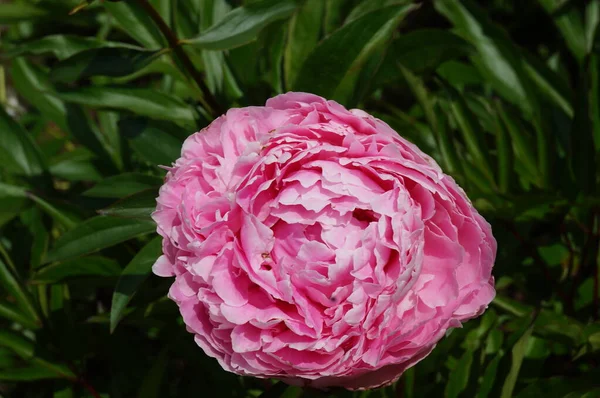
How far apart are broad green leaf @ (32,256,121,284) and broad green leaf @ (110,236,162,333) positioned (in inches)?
7.4

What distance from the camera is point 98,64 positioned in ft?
3.23

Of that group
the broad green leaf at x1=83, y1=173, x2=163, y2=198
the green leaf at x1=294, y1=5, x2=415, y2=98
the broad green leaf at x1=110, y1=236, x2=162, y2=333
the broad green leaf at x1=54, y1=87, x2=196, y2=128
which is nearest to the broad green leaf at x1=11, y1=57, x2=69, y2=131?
the broad green leaf at x1=54, y1=87, x2=196, y2=128

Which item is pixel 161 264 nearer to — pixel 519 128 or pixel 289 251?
pixel 289 251

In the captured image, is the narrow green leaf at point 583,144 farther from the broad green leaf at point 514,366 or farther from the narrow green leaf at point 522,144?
the broad green leaf at point 514,366

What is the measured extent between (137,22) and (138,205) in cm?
39

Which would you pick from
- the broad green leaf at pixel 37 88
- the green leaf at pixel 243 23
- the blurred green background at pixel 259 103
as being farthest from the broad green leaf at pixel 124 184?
the broad green leaf at pixel 37 88

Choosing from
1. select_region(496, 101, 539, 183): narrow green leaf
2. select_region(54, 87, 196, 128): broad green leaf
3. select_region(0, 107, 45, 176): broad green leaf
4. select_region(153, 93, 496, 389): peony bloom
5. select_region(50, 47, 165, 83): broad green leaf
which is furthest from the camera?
select_region(0, 107, 45, 176): broad green leaf

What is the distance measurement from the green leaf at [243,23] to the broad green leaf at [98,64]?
0.08m

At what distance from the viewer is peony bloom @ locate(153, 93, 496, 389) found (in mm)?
709

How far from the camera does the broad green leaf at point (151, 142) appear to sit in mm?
1032

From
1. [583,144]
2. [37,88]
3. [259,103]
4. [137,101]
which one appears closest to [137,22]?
[137,101]

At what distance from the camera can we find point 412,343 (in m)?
0.72

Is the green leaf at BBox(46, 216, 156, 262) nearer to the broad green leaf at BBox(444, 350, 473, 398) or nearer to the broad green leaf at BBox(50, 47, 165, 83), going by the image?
the broad green leaf at BBox(50, 47, 165, 83)

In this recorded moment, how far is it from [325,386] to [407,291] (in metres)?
0.16
